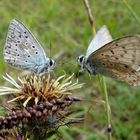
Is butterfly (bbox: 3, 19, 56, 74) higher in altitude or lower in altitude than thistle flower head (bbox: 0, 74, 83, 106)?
higher

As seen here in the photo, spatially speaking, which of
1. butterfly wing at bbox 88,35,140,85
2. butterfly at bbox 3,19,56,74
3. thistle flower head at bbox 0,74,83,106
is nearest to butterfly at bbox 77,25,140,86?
butterfly wing at bbox 88,35,140,85

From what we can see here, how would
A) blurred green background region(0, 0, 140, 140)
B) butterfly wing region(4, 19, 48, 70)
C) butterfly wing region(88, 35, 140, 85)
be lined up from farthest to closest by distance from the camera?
1. blurred green background region(0, 0, 140, 140)
2. butterfly wing region(88, 35, 140, 85)
3. butterfly wing region(4, 19, 48, 70)

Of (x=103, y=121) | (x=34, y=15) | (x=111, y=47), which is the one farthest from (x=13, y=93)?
(x=34, y=15)

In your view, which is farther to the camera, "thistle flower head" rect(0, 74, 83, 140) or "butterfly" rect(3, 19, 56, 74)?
"butterfly" rect(3, 19, 56, 74)

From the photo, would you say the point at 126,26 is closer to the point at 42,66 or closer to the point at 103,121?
A: the point at 103,121

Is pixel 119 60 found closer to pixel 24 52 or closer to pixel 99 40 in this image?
Result: pixel 99 40

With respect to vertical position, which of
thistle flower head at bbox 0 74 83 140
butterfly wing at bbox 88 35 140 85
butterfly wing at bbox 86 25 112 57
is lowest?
thistle flower head at bbox 0 74 83 140

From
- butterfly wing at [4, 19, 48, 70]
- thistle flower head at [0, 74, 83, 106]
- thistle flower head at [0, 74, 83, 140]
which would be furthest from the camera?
butterfly wing at [4, 19, 48, 70]

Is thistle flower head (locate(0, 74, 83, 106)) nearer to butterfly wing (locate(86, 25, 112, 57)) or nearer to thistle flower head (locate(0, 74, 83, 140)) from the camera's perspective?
thistle flower head (locate(0, 74, 83, 140))

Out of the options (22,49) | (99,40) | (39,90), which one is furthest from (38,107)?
(99,40)
